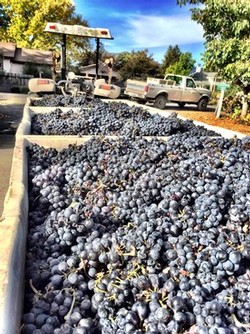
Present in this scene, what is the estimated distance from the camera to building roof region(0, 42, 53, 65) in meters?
30.4

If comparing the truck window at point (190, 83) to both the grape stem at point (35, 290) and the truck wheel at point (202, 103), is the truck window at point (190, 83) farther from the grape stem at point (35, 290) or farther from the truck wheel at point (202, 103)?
the grape stem at point (35, 290)

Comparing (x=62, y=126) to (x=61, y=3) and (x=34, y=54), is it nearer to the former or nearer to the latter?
(x=61, y=3)

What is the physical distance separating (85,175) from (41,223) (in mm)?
584

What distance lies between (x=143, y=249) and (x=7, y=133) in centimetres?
610

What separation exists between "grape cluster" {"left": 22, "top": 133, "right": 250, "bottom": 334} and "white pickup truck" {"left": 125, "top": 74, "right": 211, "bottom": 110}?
10974 mm

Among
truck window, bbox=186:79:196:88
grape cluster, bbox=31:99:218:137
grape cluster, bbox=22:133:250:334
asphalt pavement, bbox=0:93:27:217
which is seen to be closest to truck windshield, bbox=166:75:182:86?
truck window, bbox=186:79:196:88

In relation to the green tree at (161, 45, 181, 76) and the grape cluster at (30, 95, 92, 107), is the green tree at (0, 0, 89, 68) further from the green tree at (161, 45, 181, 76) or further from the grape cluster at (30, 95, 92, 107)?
the grape cluster at (30, 95, 92, 107)

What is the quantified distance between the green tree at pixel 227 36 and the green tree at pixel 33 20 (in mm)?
20919

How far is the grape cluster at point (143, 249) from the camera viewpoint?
3.35ft

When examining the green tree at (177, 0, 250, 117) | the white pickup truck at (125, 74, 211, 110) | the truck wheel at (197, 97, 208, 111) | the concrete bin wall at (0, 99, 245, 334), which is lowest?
the truck wheel at (197, 97, 208, 111)

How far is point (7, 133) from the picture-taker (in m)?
6.67

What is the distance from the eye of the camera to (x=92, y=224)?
1500mm

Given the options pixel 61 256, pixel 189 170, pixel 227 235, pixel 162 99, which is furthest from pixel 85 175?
pixel 162 99

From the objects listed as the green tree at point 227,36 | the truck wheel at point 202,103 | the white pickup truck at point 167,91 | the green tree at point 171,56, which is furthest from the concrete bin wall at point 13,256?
the green tree at point 171,56
